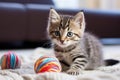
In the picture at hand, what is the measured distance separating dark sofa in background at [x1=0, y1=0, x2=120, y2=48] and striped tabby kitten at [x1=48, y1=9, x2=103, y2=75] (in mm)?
1006

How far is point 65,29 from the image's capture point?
57.7 inches

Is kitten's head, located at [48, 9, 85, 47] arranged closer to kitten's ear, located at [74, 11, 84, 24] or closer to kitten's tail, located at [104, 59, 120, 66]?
kitten's ear, located at [74, 11, 84, 24]

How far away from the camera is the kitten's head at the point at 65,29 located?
1.47 metres

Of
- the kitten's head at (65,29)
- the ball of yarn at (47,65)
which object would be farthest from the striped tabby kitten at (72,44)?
the ball of yarn at (47,65)

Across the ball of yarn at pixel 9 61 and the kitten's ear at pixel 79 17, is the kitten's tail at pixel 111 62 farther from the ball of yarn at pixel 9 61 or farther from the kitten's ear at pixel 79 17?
the ball of yarn at pixel 9 61

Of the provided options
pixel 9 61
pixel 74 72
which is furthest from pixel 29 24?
pixel 74 72

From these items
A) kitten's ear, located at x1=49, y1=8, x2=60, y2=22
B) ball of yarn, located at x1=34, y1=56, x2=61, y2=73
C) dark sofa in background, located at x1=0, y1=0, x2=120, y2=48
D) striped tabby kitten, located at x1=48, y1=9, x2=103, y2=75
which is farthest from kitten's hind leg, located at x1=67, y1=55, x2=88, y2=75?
dark sofa in background, located at x1=0, y1=0, x2=120, y2=48

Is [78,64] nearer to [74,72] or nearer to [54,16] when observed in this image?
[74,72]

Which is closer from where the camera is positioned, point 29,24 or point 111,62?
point 111,62

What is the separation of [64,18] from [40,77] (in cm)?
45

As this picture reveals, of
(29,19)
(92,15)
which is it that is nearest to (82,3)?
(92,15)

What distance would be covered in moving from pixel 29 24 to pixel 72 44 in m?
1.36

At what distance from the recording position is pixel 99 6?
4488 millimetres

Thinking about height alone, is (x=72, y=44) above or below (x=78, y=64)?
above
